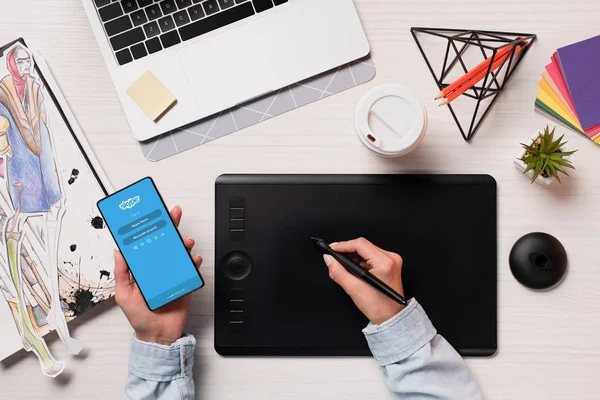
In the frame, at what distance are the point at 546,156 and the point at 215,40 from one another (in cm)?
44

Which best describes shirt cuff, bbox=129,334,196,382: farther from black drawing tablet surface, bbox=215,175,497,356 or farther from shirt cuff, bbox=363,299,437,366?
shirt cuff, bbox=363,299,437,366

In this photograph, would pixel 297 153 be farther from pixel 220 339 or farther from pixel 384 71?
pixel 220 339

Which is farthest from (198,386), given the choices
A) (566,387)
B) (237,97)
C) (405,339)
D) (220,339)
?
(566,387)

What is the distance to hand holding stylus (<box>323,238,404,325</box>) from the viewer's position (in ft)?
2.36

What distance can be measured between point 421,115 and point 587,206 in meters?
0.27

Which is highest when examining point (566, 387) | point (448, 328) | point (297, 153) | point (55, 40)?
point (55, 40)

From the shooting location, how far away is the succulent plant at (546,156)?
2.38ft

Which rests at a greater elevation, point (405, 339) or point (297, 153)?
point (297, 153)

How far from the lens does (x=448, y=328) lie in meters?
0.77

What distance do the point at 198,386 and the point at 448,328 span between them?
0.34 m

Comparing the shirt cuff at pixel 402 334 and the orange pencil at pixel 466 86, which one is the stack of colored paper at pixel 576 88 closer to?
the orange pencil at pixel 466 86

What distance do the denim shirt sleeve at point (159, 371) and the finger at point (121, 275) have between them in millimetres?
65

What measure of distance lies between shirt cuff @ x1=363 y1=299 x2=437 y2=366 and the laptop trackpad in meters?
0.33

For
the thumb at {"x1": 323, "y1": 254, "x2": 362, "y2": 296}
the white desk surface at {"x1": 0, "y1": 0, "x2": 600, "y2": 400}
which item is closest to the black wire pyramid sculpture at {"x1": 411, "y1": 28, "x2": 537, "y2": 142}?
the white desk surface at {"x1": 0, "y1": 0, "x2": 600, "y2": 400}
